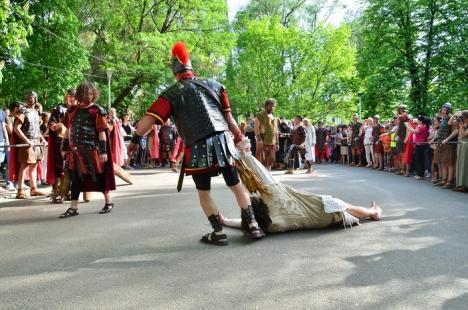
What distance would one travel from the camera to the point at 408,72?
24.7 m

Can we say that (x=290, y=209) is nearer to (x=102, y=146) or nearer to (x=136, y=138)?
(x=136, y=138)

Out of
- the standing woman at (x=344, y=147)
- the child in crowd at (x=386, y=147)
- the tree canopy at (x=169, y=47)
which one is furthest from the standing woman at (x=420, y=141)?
the tree canopy at (x=169, y=47)

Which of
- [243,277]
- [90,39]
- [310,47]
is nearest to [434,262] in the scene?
[243,277]

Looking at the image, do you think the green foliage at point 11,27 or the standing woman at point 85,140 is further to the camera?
the green foliage at point 11,27

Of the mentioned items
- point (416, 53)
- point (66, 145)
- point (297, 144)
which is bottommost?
point (66, 145)

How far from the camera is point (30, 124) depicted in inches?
358

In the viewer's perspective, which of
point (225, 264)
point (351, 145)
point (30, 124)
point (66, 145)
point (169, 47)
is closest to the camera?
point (225, 264)

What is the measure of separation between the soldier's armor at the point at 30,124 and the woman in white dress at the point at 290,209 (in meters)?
5.51

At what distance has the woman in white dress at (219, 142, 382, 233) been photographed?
5.16m

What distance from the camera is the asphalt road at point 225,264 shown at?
3.22 meters

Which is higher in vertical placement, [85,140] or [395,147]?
[395,147]

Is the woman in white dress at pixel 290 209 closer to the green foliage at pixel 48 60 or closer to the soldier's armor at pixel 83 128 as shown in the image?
the soldier's armor at pixel 83 128

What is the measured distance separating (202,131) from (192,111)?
224 mm

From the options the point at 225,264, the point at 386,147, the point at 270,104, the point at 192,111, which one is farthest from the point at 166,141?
the point at 225,264
